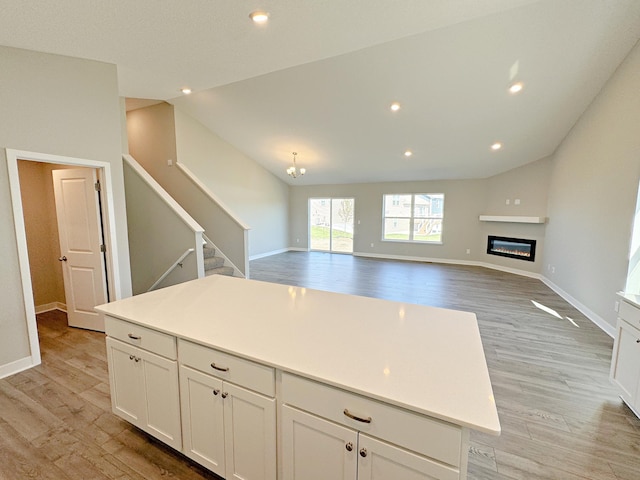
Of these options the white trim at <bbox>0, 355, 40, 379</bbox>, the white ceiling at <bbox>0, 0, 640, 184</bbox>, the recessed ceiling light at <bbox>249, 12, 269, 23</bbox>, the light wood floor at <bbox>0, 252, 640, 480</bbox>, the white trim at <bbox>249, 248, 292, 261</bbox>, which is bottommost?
the light wood floor at <bbox>0, 252, 640, 480</bbox>

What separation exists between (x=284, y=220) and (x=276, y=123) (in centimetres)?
441

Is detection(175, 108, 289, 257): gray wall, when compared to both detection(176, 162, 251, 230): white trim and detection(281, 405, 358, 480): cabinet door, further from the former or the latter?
detection(281, 405, 358, 480): cabinet door

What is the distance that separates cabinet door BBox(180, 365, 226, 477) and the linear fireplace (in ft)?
24.1

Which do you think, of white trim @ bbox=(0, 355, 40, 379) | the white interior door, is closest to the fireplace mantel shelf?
the white interior door

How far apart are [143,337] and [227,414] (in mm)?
672

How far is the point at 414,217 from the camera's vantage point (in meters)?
8.53

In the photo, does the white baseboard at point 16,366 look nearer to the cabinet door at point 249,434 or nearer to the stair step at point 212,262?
the stair step at point 212,262

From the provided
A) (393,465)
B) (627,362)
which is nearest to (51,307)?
(393,465)

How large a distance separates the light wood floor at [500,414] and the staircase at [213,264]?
1905mm

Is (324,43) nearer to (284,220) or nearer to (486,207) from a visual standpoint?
(486,207)

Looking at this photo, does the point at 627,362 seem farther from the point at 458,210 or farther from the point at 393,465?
the point at 458,210

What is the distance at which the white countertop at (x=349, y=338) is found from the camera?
3.22ft

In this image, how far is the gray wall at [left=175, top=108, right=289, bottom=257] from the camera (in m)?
6.11

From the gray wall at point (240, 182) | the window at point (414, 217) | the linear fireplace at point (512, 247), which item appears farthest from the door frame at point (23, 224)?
the linear fireplace at point (512, 247)
